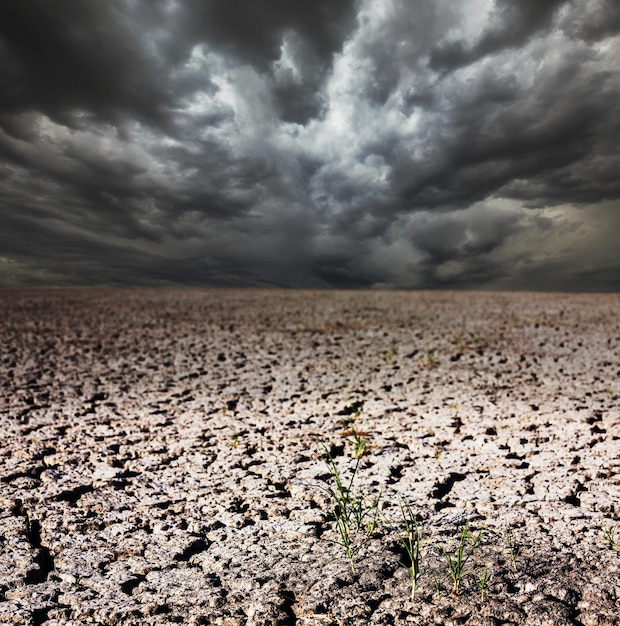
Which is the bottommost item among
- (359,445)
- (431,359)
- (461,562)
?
(461,562)

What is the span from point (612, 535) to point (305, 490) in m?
0.89

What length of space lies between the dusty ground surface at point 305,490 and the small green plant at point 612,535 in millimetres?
12

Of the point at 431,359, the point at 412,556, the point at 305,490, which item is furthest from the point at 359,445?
the point at 431,359

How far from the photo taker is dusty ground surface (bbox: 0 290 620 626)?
107cm

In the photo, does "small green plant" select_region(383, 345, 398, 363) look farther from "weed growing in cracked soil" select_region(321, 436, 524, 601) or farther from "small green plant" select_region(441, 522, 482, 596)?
"small green plant" select_region(441, 522, 482, 596)

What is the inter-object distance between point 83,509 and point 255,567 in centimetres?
65

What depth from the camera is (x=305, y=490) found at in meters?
1.60

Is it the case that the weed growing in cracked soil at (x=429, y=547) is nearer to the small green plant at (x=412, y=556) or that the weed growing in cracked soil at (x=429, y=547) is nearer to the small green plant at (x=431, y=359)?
the small green plant at (x=412, y=556)

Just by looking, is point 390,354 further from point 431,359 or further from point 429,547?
point 429,547

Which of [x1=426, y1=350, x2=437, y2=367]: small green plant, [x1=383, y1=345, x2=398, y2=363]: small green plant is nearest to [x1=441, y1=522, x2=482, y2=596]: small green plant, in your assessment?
[x1=426, y1=350, x2=437, y2=367]: small green plant

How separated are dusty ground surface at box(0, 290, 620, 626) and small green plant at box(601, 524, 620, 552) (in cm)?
1

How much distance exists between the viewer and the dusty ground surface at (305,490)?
107cm

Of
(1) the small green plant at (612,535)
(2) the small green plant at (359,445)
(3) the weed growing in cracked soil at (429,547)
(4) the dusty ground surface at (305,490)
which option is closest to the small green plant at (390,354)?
(4) the dusty ground surface at (305,490)

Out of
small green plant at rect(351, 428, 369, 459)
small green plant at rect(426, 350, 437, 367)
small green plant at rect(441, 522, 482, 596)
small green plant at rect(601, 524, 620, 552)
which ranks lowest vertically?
small green plant at rect(441, 522, 482, 596)
